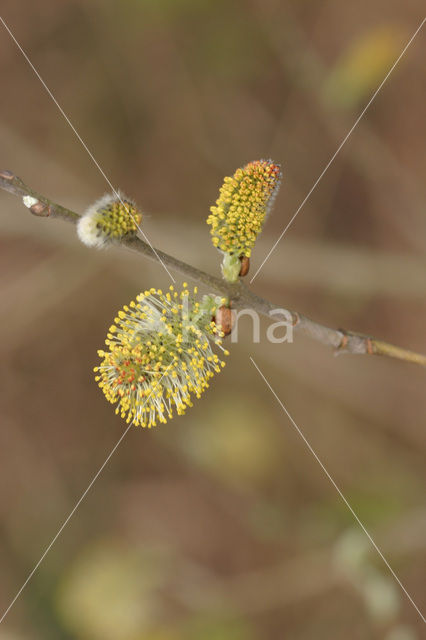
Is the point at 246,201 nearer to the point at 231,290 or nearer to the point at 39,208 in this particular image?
the point at 231,290

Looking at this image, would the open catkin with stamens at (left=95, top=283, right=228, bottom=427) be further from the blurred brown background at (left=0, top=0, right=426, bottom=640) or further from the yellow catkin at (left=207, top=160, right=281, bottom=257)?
the blurred brown background at (left=0, top=0, right=426, bottom=640)

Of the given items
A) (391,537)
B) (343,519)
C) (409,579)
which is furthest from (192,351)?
(409,579)

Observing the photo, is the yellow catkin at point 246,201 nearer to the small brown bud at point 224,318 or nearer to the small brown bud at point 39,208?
the small brown bud at point 224,318

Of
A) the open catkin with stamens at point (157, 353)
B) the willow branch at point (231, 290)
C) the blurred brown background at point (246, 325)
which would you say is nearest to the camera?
the willow branch at point (231, 290)

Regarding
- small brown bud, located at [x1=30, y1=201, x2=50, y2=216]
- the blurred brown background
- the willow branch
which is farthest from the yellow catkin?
the blurred brown background

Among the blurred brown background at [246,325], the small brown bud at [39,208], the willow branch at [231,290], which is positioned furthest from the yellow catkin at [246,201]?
the blurred brown background at [246,325]

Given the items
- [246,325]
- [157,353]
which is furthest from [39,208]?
[246,325]

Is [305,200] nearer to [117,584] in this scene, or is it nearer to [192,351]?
[192,351]
